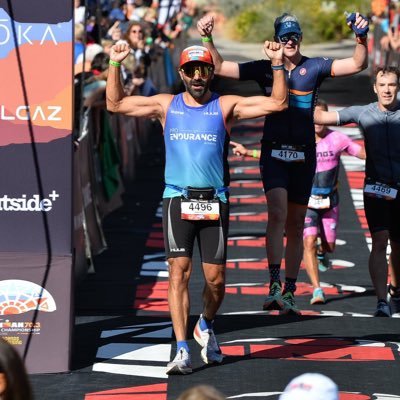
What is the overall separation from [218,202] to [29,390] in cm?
392

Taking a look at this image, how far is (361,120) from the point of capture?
424 inches

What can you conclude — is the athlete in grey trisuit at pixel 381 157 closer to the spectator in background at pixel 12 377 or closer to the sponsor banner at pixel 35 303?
the sponsor banner at pixel 35 303

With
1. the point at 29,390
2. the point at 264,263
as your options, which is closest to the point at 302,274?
the point at 264,263

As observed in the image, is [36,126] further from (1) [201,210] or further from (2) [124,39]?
(2) [124,39]

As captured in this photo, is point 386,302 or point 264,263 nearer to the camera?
point 386,302

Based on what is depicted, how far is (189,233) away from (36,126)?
1.22 m

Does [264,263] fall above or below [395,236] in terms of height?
below

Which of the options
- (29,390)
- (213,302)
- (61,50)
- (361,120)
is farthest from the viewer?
(361,120)

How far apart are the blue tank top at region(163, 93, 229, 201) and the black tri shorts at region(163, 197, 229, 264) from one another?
0.35 ft

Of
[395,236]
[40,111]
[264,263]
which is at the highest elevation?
[40,111]

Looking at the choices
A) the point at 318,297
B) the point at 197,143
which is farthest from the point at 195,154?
the point at 318,297

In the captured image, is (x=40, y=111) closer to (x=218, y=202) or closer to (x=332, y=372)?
(x=218, y=202)

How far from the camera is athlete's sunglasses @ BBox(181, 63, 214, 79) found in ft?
29.3

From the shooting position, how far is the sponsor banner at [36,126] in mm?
8617
